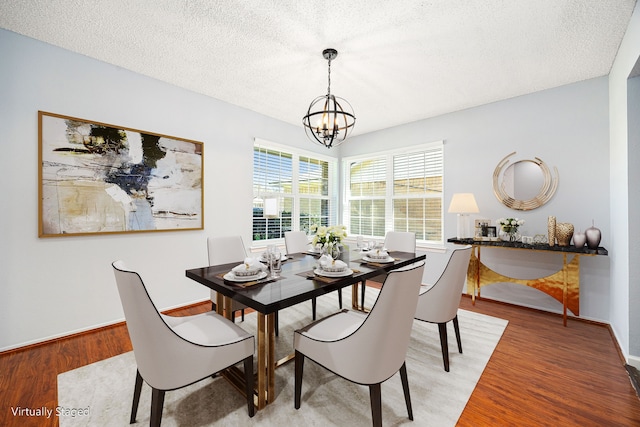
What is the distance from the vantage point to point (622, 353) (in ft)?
7.37

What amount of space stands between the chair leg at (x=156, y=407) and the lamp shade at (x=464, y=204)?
3488mm

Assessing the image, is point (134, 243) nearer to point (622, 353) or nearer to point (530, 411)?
point (530, 411)

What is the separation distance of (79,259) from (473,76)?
14.8ft

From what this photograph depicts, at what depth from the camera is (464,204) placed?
3.43 m

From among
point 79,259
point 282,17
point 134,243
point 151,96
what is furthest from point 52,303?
point 282,17

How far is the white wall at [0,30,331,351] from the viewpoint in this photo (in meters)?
2.24

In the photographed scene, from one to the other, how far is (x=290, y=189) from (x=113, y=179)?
8.10ft

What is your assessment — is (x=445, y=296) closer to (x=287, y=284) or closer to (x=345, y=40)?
(x=287, y=284)

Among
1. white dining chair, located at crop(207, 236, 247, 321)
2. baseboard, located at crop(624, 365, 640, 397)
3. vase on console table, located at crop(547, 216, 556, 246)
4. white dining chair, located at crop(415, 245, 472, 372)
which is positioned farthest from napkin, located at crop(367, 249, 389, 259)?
vase on console table, located at crop(547, 216, 556, 246)

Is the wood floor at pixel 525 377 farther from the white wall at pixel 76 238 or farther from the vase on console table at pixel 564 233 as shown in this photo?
the vase on console table at pixel 564 233

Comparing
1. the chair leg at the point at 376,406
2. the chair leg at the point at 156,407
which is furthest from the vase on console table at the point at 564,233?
the chair leg at the point at 156,407

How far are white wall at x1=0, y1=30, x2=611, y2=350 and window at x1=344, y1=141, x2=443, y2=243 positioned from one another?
24cm

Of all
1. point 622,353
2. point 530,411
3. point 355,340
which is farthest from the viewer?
point 622,353

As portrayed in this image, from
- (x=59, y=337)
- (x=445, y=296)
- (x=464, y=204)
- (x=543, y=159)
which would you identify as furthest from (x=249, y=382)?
(x=543, y=159)
